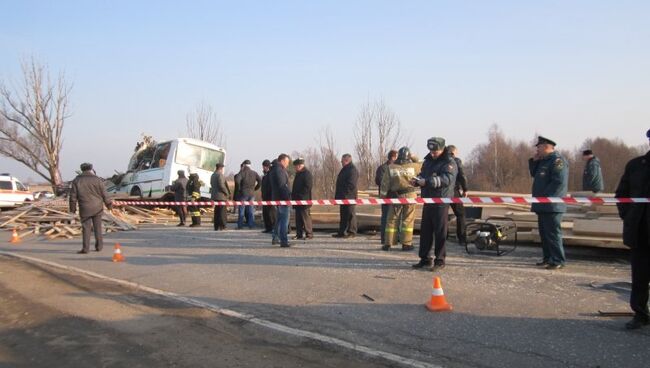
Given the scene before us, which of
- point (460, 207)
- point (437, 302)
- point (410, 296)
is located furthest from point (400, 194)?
point (437, 302)

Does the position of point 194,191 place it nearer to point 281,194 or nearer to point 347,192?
point 281,194

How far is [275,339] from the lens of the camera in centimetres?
468

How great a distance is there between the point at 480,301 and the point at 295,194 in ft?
20.4

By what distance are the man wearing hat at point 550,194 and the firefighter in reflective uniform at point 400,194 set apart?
2.32 m

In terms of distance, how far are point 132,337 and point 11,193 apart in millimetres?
23667

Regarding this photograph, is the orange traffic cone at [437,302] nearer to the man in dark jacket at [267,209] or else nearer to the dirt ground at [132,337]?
the dirt ground at [132,337]

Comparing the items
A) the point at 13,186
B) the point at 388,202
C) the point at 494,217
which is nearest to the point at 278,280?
the point at 388,202

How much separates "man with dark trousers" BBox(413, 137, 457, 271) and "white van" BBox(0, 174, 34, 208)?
73.9ft

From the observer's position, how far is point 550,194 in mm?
7316

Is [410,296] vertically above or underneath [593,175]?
underneath

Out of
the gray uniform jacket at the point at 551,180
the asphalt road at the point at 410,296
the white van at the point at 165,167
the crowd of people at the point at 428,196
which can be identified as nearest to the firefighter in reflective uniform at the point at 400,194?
the crowd of people at the point at 428,196

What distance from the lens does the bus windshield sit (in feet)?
62.1

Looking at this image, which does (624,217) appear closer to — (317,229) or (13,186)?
(317,229)

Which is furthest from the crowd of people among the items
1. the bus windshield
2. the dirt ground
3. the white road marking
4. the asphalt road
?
the bus windshield
